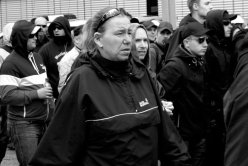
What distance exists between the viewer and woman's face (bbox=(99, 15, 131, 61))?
4.27 m

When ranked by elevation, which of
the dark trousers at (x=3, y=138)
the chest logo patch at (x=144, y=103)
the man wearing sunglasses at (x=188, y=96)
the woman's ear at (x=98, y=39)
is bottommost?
the dark trousers at (x=3, y=138)

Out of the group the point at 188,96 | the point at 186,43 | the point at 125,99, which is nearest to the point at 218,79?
the point at 186,43

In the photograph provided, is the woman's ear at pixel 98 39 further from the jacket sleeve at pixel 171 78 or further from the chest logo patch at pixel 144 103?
the jacket sleeve at pixel 171 78

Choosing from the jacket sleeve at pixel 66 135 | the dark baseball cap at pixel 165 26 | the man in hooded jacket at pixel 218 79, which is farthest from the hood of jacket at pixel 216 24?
the jacket sleeve at pixel 66 135

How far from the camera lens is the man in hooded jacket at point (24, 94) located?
23.1 feet

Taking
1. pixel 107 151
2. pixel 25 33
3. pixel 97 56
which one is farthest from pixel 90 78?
pixel 25 33

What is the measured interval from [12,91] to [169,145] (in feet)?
10.4

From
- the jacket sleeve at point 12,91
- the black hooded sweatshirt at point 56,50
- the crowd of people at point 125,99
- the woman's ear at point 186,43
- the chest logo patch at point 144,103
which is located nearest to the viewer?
the crowd of people at point 125,99

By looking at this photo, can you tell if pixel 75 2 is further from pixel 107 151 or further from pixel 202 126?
pixel 107 151

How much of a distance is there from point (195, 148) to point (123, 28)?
3145mm

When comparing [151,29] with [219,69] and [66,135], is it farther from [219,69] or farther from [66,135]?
[66,135]

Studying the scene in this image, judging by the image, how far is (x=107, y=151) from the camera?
13.3 feet

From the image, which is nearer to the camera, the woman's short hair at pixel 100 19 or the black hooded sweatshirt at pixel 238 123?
the black hooded sweatshirt at pixel 238 123

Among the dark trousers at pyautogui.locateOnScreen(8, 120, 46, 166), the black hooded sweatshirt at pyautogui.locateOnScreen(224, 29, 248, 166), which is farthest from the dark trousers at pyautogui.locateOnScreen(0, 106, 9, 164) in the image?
the black hooded sweatshirt at pyautogui.locateOnScreen(224, 29, 248, 166)
